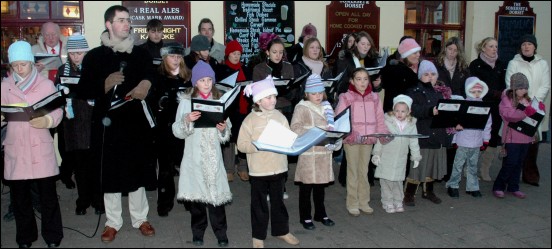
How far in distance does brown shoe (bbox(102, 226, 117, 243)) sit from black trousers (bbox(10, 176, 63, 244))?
388 mm

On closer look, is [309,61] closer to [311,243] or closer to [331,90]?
[331,90]

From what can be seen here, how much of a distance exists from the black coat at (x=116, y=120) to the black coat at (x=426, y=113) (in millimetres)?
3098

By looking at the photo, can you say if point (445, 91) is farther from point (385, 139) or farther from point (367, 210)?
point (367, 210)

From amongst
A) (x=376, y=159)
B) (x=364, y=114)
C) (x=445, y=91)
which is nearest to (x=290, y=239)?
(x=376, y=159)

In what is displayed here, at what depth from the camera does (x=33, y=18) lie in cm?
783

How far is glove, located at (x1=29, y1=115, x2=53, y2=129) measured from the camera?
14.4ft

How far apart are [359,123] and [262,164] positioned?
1.43m

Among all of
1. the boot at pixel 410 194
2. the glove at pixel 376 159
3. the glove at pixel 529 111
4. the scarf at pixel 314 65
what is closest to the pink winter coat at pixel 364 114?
the glove at pixel 376 159

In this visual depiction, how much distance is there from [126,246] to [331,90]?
2886mm

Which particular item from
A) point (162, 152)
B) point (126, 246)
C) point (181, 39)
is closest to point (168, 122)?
point (162, 152)

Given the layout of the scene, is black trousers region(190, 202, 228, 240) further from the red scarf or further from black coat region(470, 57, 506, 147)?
black coat region(470, 57, 506, 147)

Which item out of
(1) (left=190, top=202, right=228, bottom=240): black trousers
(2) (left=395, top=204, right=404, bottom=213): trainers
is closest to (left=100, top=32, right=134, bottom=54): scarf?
(1) (left=190, top=202, right=228, bottom=240): black trousers

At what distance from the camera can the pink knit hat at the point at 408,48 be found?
6380 millimetres

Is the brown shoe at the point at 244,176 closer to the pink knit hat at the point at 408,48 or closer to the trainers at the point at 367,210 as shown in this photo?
the trainers at the point at 367,210
